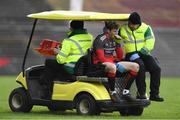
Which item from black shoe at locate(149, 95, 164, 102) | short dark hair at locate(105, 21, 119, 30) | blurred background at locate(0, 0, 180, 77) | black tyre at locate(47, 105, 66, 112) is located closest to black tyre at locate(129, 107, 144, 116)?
black shoe at locate(149, 95, 164, 102)

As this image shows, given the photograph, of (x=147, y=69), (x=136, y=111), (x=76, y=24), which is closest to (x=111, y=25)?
(x=76, y=24)

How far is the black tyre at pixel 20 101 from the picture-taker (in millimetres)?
17109

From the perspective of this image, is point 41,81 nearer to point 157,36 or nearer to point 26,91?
point 26,91

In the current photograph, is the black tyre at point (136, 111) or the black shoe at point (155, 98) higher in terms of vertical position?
the black shoe at point (155, 98)

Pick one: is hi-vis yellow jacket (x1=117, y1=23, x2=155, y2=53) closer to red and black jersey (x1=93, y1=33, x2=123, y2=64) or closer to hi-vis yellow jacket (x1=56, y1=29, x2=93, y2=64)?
red and black jersey (x1=93, y1=33, x2=123, y2=64)

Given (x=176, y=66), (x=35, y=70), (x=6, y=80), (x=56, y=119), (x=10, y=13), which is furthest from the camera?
(x=10, y=13)

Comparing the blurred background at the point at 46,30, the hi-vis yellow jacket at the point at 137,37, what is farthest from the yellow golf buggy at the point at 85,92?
the blurred background at the point at 46,30

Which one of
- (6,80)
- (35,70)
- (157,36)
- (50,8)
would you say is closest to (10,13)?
(50,8)

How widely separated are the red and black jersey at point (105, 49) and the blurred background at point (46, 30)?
671 inches

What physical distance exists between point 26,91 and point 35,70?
1.41ft

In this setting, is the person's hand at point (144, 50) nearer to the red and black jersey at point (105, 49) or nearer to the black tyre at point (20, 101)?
the red and black jersey at point (105, 49)

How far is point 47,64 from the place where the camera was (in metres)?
16.7

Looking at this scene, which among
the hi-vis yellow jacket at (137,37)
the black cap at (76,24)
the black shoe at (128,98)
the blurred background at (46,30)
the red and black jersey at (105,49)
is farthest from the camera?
the blurred background at (46,30)

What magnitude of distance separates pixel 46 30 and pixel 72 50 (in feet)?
62.3
